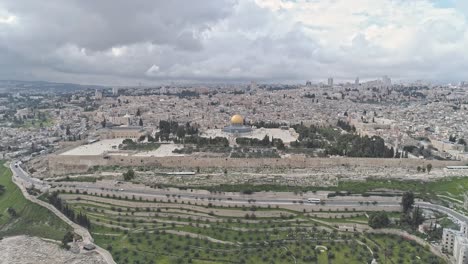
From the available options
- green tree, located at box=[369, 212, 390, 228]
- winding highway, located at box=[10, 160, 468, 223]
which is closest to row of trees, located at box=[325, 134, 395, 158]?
winding highway, located at box=[10, 160, 468, 223]

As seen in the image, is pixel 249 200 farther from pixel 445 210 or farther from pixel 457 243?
pixel 445 210

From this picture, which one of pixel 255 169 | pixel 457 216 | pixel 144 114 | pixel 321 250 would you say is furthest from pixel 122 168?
pixel 144 114

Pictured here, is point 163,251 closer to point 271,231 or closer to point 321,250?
point 271,231

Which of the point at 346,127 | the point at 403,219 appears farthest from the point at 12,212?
the point at 346,127

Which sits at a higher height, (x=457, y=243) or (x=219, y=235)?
(x=457, y=243)

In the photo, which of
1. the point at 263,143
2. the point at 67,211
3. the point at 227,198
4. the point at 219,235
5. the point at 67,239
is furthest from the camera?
the point at 263,143

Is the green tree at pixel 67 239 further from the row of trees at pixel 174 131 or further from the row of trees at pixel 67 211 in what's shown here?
the row of trees at pixel 174 131

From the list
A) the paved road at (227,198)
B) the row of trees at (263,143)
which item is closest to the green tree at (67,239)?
the paved road at (227,198)

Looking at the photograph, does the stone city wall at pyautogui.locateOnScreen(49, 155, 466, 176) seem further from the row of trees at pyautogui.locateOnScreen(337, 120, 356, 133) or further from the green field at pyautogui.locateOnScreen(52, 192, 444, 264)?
the row of trees at pyautogui.locateOnScreen(337, 120, 356, 133)
